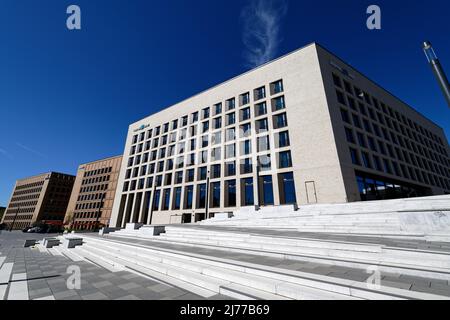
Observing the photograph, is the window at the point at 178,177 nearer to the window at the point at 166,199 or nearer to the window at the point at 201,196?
the window at the point at 166,199

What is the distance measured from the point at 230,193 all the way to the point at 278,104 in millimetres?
13929

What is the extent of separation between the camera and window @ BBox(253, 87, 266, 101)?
27.6m

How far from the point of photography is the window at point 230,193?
25614 mm

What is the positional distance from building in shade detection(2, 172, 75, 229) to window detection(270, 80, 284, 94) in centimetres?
8844

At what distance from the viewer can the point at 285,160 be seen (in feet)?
74.9

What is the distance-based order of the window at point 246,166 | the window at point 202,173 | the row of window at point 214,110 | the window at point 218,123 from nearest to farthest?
the window at point 246,166
the row of window at point 214,110
the window at point 202,173
the window at point 218,123

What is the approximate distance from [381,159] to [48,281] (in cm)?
3287

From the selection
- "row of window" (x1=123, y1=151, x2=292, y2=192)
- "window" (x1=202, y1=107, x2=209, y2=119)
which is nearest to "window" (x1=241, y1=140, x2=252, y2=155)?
"row of window" (x1=123, y1=151, x2=292, y2=192)

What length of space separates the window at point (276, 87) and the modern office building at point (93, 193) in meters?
49.1

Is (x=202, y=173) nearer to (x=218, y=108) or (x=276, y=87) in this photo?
(x=218, y=108)

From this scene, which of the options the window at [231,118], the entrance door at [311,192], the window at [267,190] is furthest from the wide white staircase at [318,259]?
the window at [231,118]
